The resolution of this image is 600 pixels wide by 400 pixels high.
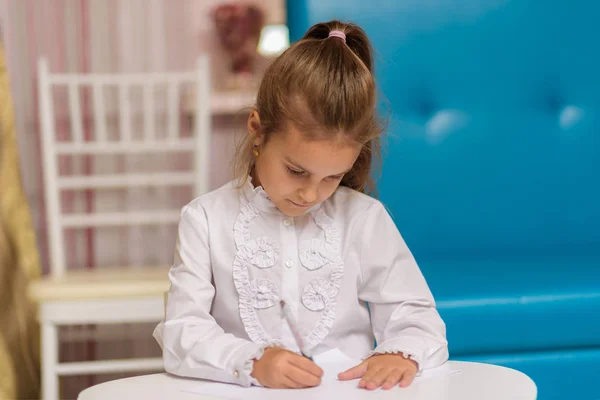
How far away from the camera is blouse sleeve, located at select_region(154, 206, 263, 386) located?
33.8 inches

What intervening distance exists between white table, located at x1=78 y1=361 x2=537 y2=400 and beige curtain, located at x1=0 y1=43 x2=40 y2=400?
1.12 metres

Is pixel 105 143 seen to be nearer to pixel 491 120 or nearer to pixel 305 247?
pixel 491 120

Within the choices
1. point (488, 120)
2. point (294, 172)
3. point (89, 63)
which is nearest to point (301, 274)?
point (294, 172)

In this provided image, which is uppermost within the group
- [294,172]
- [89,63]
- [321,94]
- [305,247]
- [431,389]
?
[89,63]

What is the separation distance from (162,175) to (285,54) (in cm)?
119

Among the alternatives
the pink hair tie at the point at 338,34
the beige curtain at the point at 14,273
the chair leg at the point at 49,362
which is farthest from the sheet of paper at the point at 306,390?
the beige curtain at the point at 14,273

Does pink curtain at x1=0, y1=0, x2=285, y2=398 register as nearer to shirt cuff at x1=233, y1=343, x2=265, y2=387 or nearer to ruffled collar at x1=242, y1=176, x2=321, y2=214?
ruffled collar at x1=242, y1=176, x2=321, y2=214

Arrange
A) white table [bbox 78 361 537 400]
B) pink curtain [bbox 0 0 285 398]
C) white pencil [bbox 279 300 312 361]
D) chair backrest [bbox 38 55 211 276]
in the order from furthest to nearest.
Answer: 1. pink curtain [bbox 0 0 285 398]
2. chair backrest [bbox 38 55 211 276]
3. white pencil [bbox 279 300 312 361]
4. white table [bbox 78 361 537 400]

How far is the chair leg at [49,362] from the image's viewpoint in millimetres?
1723

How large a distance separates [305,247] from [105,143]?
3.92 ft

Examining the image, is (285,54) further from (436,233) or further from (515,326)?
(436,233)

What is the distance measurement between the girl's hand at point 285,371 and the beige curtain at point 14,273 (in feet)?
3.94

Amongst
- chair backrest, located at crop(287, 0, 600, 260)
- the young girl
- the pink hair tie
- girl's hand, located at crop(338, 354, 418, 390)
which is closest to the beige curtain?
chair backrest, located at crop(287, 0, 600, 260)

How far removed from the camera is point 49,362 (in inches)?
68.7
